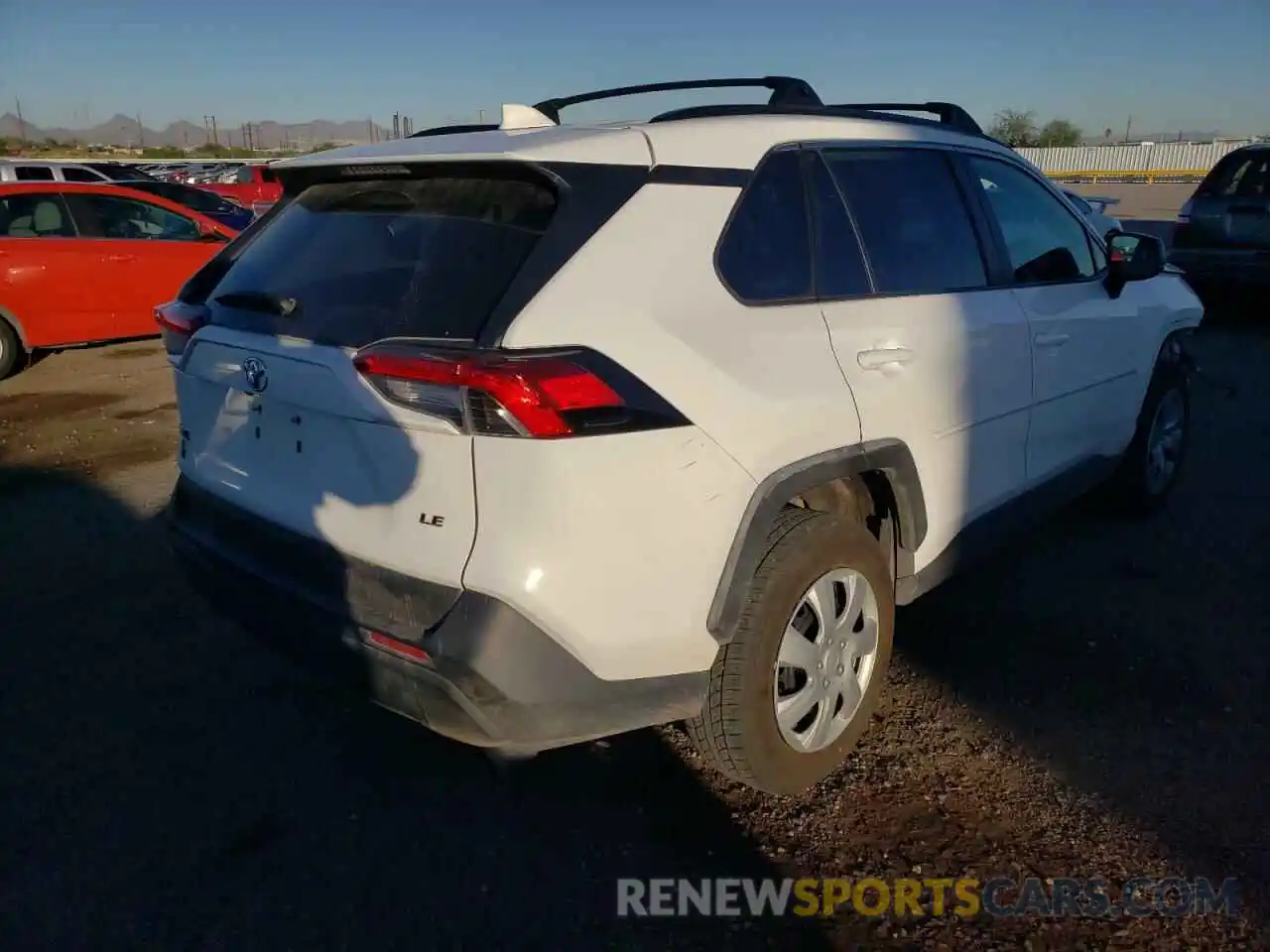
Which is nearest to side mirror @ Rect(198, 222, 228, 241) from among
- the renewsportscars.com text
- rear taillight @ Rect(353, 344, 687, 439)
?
rear taillight @ Rect(353, 344, 687, 439)

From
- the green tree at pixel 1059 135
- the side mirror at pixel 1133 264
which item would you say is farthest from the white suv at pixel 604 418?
the green tree at pixel 1059 135

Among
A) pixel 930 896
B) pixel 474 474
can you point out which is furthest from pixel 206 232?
pixel 930 896

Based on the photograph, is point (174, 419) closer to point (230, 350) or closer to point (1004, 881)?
point (230, 350)

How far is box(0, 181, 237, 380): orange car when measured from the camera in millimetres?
8672

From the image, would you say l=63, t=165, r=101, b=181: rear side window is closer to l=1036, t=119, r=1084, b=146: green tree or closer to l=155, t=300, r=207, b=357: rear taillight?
l=155, t=300, r=207, b=357: rear taillight

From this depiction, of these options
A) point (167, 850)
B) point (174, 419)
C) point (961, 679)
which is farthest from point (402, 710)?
point (174, 419)

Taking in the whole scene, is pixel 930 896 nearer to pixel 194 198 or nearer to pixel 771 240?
pixel 771 240

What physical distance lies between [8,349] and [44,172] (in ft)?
27.8

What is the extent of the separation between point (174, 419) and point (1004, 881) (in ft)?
20.8

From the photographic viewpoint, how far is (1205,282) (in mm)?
9914

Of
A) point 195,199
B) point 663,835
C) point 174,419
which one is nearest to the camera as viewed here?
point 663,835

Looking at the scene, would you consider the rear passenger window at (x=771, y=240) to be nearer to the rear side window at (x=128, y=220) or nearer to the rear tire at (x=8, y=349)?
the rear tire at (x=8, y=349)

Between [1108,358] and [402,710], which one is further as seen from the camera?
[1108,358]

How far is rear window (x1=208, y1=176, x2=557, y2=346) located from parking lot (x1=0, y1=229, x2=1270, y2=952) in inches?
51.2
